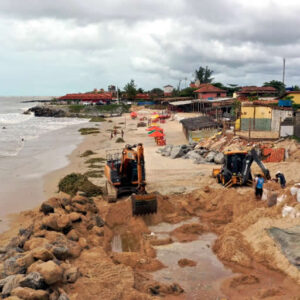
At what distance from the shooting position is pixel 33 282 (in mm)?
8172

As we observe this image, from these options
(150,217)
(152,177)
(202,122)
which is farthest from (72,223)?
(202,122)

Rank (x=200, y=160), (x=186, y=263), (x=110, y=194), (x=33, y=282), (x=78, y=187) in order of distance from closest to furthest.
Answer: (x=33, y=282)
(x=186, y=263)
(x=110, y=194)
(x=78, y=187)
(x=200, y=160)

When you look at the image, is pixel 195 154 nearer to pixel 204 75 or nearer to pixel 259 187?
pixel 259 187

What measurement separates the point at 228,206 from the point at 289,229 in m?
4.64

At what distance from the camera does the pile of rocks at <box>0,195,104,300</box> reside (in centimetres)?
820

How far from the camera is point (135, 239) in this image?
13.2m

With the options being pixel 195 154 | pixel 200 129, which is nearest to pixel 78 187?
pixel 195 154

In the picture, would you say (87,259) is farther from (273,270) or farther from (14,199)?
(14,199)

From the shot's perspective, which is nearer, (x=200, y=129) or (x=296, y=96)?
(x=296, y=96)

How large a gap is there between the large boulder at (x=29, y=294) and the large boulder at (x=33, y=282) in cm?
24

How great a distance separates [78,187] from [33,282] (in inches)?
415

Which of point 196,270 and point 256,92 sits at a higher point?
point 256,92

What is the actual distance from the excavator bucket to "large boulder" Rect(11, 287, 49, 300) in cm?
693

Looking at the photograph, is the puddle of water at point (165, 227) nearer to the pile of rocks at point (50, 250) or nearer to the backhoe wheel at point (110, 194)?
the pile of rocks at point (50, 250)
